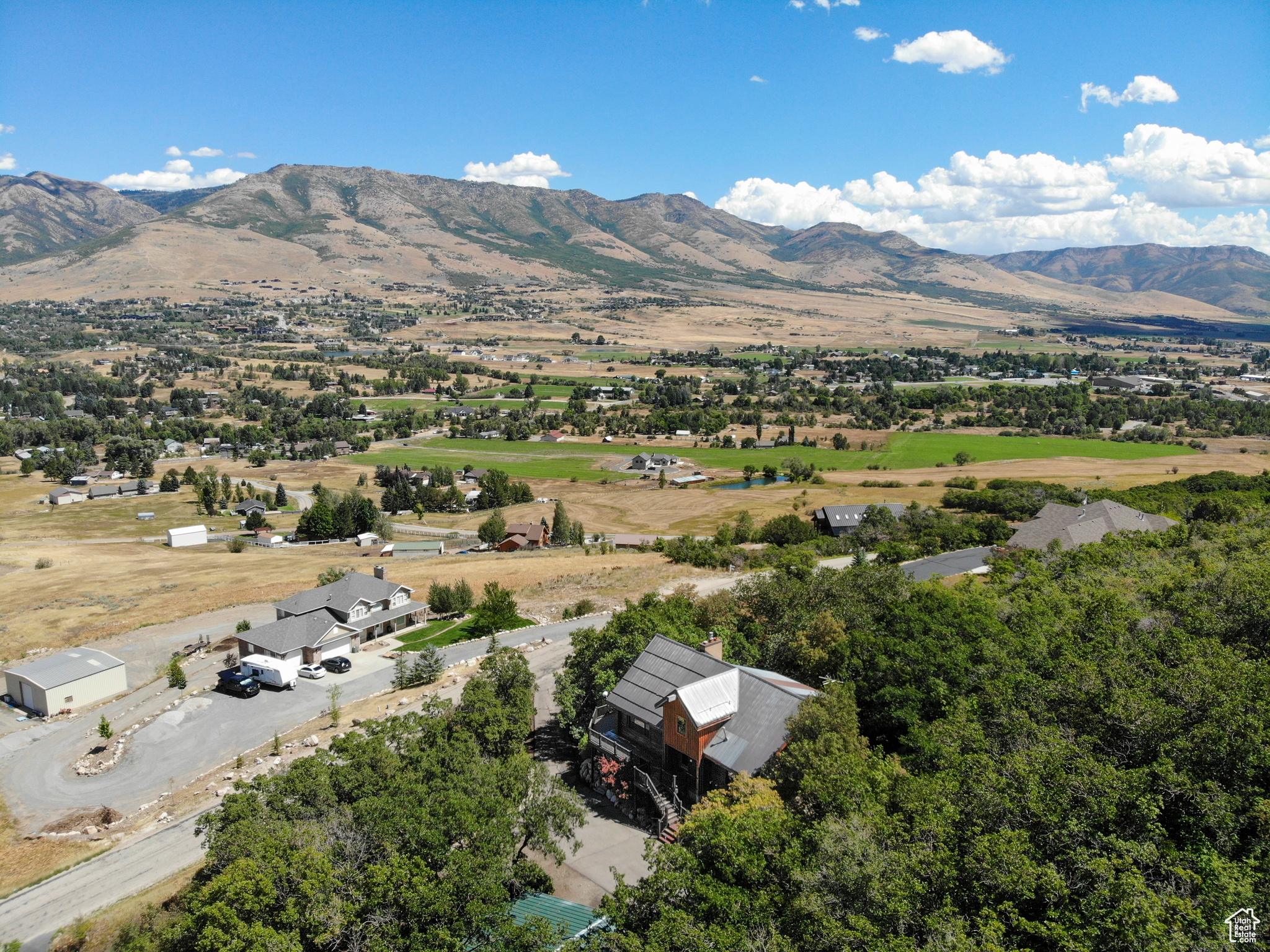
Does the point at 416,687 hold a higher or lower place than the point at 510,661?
lower

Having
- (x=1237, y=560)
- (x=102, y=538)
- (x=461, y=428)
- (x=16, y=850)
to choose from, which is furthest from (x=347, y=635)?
(x=461, y=428)

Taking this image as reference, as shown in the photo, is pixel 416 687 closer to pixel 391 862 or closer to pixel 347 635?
pixel 347 635

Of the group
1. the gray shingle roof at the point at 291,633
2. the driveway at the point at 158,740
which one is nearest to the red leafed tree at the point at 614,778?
the driveway at the point at 158,740

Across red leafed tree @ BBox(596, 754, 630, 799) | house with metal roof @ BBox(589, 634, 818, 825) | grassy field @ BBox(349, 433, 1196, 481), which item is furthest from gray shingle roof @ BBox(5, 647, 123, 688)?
grassy field @ BBox(349, 433, 1196, 481)

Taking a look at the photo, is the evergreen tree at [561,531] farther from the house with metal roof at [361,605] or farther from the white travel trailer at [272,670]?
the white travel trailer at [272,670]

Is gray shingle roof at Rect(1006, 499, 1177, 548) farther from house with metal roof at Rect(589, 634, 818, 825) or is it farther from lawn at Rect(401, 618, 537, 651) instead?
lawn at Rect(401, 618, 537, 651)

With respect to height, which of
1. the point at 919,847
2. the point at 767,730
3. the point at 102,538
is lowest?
the point at 102,538

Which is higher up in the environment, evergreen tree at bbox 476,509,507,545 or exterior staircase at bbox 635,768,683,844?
exterior staircase at bbox 635,768,683,844
